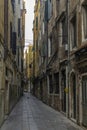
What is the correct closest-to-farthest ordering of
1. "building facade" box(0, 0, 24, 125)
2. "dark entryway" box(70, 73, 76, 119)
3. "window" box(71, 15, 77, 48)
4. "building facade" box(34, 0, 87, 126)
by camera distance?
"building facade" box(34, 0, 87, 126)
"building facade" box(0, 0, 24, 125)
"dark entryway" box(70, 73, 76, 119)
"window" box(71, 15, 77, 48)

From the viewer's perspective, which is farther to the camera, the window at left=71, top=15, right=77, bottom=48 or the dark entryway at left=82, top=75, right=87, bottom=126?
the window at left=71, top=15, right=77, bottom=48

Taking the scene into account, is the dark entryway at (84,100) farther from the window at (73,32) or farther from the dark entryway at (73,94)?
the window at (73,32)

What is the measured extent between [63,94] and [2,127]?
322 inches

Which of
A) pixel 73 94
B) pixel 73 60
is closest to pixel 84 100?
pixel 73 60

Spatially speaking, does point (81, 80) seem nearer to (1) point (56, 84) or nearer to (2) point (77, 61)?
(2) point (77, 61)

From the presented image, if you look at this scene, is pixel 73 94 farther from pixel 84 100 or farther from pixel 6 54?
pixel 6 54

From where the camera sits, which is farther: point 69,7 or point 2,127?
point 69,7

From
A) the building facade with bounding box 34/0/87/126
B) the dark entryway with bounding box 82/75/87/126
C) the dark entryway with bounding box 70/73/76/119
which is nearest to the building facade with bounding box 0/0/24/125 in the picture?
the building facade with bounding box 34/0/87/126

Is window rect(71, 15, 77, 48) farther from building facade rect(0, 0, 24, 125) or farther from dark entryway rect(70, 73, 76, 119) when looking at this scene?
building facade rect(0, 0, 24, 125)

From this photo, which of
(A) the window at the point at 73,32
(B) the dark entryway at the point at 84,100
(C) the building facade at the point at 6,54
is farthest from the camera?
(A) the window at the point at 73,32

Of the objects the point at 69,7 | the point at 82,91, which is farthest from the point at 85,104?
the point at 69,7

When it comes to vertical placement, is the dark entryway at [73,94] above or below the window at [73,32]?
below

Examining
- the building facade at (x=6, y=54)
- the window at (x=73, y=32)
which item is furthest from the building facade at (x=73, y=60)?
the building facade at (x=6, y=54)

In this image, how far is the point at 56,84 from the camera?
28.3m
